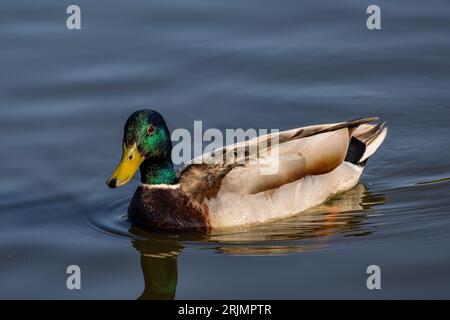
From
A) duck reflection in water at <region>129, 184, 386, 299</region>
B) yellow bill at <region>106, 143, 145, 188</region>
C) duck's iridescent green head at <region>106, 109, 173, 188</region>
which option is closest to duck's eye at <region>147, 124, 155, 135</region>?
duck's iridescent green head at <region>106, 109, 173, 188</region>

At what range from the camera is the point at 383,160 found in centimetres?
1112

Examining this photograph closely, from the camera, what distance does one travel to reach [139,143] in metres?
9.37

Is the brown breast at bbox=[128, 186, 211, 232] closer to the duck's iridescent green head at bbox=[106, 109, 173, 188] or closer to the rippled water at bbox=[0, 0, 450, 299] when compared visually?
the rippled water at bbox=[0, 0, 450, 299]

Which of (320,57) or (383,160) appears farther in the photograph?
(320,57)

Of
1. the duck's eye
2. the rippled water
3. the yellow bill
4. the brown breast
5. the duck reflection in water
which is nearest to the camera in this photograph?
the rippled water

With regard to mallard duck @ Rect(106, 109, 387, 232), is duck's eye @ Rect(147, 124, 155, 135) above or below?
above

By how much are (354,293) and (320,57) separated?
5.01m

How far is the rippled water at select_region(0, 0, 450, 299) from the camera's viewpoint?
→ 8.76m

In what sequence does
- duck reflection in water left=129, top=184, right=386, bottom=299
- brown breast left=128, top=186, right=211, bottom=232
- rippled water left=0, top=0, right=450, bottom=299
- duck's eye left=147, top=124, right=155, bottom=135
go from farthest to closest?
brown breast left=128, top=186, right=211, bottom=232 → duck's eye left=147, top=124, right=155, bottom=135 → duck reflection in water left=129, top=184, right=386, bottom=299 → rippled water left=0, top=0, right=450, bottom=299

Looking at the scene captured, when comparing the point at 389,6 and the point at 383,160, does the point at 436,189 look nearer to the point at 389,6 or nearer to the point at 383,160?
the point at 383,160

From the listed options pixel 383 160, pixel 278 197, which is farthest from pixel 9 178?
pixel 383 160

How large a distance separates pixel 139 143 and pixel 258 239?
1.39m

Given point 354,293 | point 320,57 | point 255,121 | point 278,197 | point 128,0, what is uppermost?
point 128,0

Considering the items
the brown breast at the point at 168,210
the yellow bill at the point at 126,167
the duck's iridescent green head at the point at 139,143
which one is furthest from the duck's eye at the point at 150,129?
the brown breast at the point at 168,210
